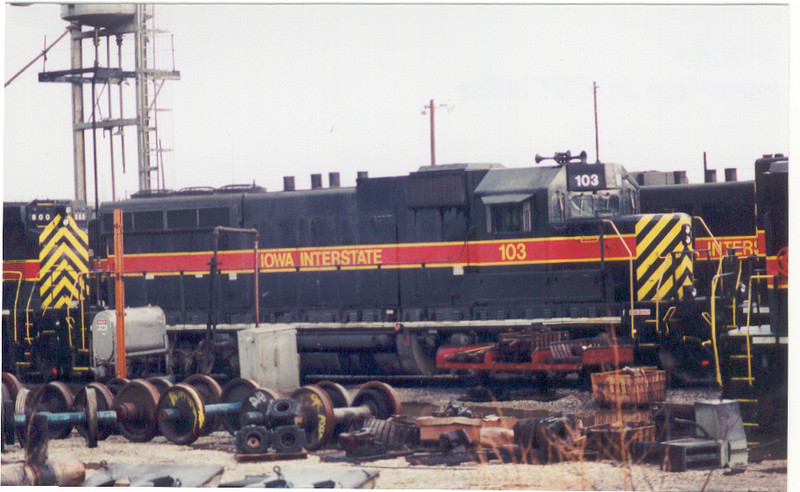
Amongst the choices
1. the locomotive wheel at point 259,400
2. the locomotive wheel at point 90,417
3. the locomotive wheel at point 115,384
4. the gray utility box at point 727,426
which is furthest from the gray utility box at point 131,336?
the gray utility box at point 727,426

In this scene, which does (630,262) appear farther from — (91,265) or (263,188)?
(91,265)

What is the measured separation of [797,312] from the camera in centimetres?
794

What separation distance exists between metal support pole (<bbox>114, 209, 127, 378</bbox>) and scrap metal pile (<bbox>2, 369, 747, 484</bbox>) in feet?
3.34

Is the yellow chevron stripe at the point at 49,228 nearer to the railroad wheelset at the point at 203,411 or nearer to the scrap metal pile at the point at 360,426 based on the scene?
the scrap metal pile at the point at 360,426

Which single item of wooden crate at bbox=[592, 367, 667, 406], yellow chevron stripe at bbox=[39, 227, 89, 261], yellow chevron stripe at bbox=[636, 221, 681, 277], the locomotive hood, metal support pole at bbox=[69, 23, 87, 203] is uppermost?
metal support pole at bbox=[69, 23, 87, 203]

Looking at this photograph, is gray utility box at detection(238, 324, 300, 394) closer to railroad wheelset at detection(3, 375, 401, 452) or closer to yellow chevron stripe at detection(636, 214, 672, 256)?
railroad wheelset at detection(3, 375, 401, 452)

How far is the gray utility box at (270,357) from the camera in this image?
34.1ft

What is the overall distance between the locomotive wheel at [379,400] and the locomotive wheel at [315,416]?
1.97ft

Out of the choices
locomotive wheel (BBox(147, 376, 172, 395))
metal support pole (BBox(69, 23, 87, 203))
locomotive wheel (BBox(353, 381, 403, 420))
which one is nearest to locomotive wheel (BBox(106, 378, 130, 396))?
locomotive wheel (BBox(147, 376, 172, 395))

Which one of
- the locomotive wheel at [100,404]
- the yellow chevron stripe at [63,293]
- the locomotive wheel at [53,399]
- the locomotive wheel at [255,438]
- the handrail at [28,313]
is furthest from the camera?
the yellow chevron stripe at [63,293]

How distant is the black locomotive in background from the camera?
10984 mm

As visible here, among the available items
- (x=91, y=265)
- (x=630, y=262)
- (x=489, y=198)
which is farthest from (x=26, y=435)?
(x=630, y=262)

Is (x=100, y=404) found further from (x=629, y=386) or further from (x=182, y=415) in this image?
(x=629, y=386)

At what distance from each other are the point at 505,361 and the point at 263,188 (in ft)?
13.1
